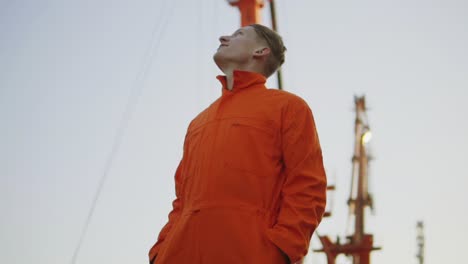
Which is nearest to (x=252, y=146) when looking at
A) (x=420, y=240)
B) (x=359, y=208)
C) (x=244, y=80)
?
(x=244, y=80)

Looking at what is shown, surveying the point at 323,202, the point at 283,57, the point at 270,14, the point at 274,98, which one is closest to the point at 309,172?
the point at 323,202

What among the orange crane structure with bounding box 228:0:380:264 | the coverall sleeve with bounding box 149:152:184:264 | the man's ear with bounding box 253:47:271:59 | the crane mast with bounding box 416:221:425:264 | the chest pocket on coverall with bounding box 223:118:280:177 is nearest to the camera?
the chest pocket on coverall with bounding box 223:118:280:177

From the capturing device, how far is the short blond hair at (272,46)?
3.28 metres

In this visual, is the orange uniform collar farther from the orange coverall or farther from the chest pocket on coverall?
the chest pocket on coverall

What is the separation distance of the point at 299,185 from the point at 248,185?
0.72ft

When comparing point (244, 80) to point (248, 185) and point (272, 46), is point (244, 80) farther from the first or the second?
point (248, 185)

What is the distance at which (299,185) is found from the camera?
109 inches

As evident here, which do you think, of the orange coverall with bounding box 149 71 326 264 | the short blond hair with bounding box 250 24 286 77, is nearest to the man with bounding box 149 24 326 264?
the orange coverall with bounding box 149 71 326 264

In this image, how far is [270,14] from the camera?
8328 millimetres

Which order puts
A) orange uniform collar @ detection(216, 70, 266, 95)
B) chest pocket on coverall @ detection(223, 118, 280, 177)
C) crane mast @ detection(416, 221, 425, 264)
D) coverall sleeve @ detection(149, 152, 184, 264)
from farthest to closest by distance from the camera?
crane mast @ detection(416, 221, 425, 264) → orange uniform collar @ detection(216, 70, 266, 95) → coverall sleeve @ detection(149, 152, 184, 264) → chest pocket on coverall @ detection(223, 118, 280, 177)

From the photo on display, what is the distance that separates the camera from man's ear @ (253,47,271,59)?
323cm

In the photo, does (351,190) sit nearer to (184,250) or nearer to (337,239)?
(337,239)

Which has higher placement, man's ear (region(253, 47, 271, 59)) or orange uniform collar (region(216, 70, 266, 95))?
man's ear (region(253, 47, 271, 59))

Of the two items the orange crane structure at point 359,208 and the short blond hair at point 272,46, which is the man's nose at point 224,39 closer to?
the short blond hair at point 272,46
